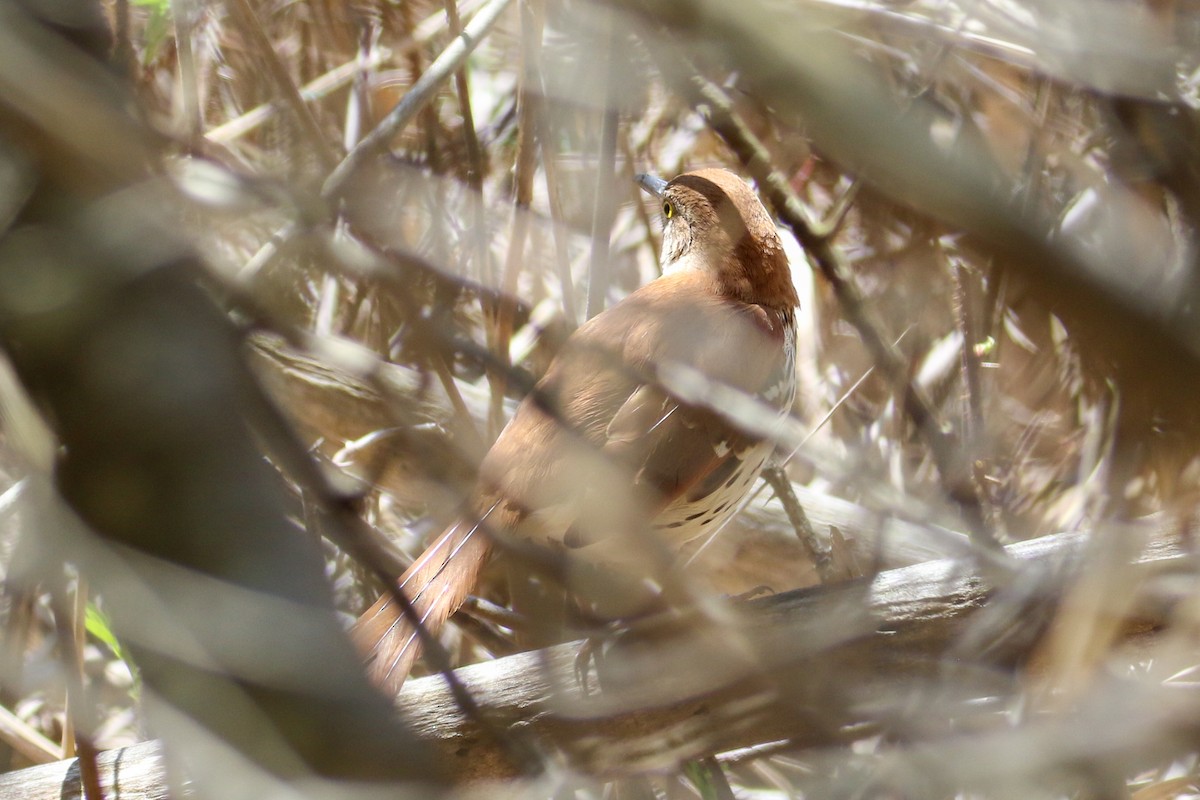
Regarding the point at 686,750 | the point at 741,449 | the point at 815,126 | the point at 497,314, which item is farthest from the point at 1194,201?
the point at 497,314

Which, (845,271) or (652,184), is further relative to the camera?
(652,184)

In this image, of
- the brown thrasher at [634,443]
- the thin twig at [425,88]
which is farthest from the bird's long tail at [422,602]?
the thin twig at [425,88]

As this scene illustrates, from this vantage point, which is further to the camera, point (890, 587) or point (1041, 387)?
point (1041, 387)

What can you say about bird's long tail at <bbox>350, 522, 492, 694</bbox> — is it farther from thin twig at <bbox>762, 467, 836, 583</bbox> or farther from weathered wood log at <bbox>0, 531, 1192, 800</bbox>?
thin twig at <bbox>762, 467, 836, 583</bbox>

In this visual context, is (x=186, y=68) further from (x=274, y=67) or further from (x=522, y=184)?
(x=522, y=184)

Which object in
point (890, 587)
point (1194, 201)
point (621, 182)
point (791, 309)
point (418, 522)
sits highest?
point (1194, 201)

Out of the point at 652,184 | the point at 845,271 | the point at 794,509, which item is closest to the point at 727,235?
the point at 652,184

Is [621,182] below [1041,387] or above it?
above

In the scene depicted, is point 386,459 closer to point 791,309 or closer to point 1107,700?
point 791,309
